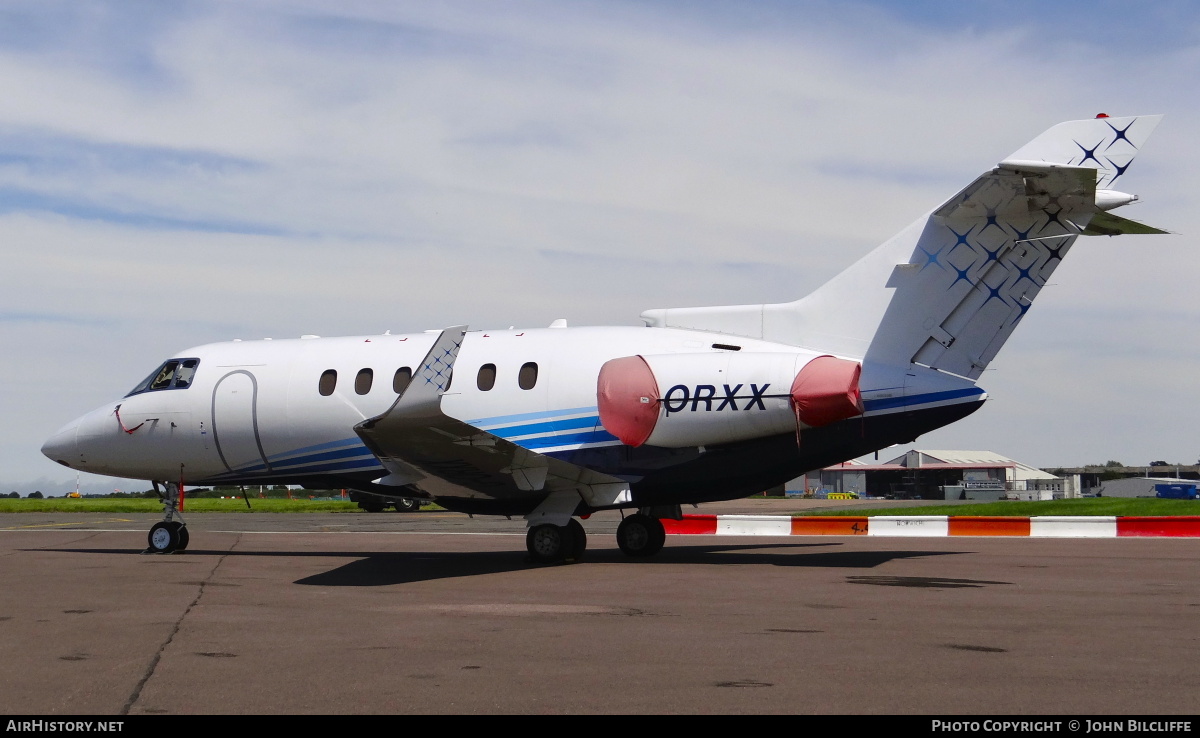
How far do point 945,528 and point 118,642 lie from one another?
61.8 feet

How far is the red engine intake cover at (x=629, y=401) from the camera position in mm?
16219

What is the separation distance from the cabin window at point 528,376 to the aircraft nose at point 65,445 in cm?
939

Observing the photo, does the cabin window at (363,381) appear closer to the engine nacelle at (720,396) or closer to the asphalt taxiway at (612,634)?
the asphalt taxiway at (612,634)

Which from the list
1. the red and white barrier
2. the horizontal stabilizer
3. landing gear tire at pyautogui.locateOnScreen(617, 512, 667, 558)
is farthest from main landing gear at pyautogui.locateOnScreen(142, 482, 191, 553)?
the horizontal stabilizer

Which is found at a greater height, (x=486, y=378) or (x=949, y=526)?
(x=486, y=378)

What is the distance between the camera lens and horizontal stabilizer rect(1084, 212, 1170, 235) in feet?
48.5

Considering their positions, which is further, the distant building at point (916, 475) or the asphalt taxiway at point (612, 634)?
the distant building at point (916, 475)

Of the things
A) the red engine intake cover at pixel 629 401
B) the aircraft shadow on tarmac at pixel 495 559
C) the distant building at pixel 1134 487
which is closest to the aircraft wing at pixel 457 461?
the red engine intake cover at pixel 629 401

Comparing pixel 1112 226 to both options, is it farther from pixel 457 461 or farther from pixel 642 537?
pixel 457 461

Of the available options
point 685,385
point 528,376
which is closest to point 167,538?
point 528,376

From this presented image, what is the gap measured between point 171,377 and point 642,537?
375 inches

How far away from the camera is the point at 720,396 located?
52.2 feet

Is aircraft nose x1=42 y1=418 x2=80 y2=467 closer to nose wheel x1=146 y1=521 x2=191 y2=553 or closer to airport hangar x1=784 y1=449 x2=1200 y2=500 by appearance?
nose wheel x1=146 y1=521 x2=191 y2=553

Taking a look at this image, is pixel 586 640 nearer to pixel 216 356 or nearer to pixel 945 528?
pixel 216 356
